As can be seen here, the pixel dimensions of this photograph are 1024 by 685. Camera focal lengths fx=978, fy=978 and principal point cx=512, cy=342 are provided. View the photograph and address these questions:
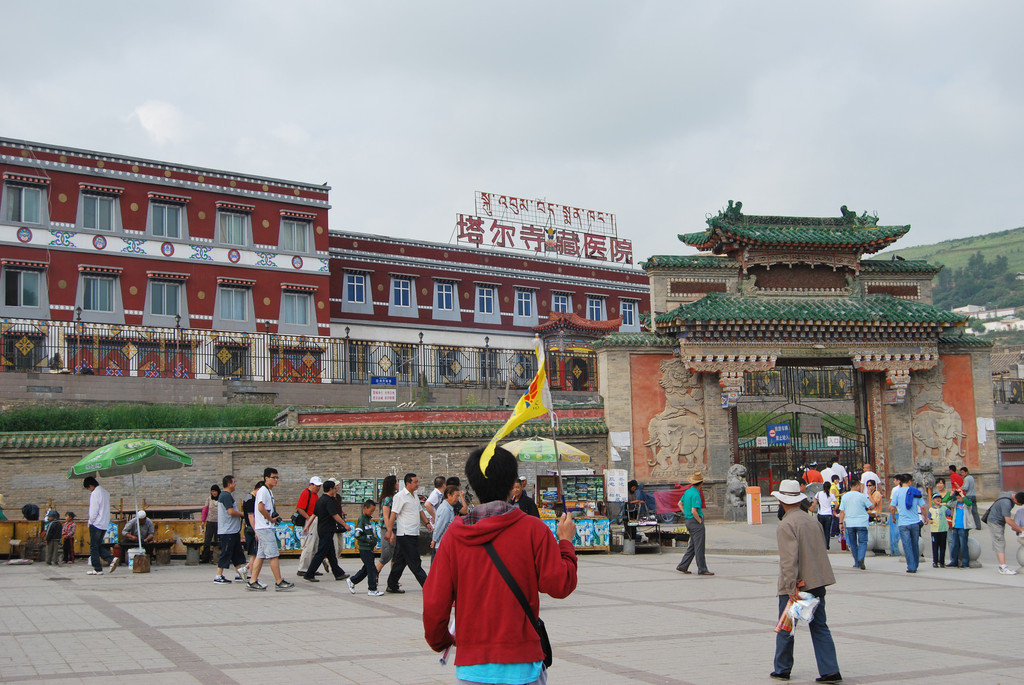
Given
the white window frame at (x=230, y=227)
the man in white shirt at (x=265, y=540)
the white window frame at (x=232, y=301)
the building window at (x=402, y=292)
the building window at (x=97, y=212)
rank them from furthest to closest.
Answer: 1. the building window at (x=402, y=292)
2. the white window frame at (x=230, y=227)
3. the white window frame at (x=232, y=301)
4. the building window at (x=97, y=212)
5. the man in white shirt at (x=265, y=540)

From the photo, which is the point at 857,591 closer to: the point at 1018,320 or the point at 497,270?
the point at 497,270

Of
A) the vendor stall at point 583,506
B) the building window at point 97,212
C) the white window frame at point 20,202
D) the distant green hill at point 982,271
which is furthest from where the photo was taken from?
the distant green hill at point 982,271

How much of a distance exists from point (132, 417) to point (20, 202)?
12.4 meters

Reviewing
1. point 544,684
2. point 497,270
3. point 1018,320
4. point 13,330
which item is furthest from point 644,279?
point 1018,320

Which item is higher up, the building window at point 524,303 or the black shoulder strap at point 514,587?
the building window at point 524,303

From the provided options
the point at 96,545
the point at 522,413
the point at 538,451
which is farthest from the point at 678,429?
the point at 522,413

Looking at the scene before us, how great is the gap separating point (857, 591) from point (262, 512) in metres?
8.86

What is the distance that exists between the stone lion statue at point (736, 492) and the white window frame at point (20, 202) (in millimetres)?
26368

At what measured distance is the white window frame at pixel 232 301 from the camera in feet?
128

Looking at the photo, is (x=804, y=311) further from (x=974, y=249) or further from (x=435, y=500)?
(x=974, y=249)

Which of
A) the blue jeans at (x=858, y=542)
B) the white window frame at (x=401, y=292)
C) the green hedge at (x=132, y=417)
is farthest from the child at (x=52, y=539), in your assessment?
the white window frame at (x=401, y=292)

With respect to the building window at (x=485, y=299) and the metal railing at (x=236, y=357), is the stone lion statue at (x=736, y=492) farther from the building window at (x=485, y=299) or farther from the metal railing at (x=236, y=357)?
the building window at (x=485, y=299)

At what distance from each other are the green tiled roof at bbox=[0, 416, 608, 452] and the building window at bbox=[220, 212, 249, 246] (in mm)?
16635

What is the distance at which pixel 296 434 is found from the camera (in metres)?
24.7
